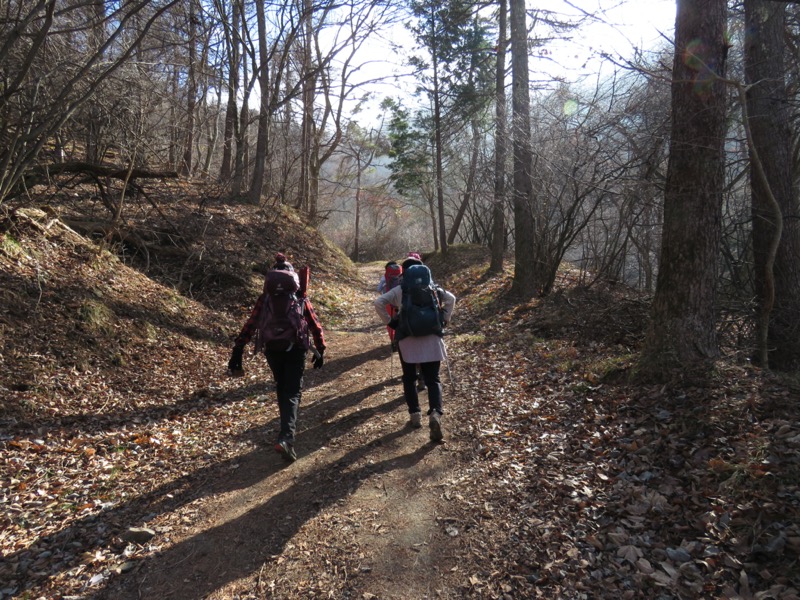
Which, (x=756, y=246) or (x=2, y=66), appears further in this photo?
(x=756, y=246)

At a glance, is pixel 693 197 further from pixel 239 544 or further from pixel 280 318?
pixel 239 544

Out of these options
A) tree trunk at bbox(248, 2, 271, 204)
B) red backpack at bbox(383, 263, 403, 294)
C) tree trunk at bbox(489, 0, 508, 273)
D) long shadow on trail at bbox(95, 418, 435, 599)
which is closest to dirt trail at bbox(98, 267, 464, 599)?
long shadow on trail at bbox(95, 418, 435, 599)

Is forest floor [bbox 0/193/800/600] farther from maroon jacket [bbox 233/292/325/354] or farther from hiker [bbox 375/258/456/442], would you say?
maroon jacket [bbox 233/292/325/354]

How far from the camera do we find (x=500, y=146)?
1316 centimetres

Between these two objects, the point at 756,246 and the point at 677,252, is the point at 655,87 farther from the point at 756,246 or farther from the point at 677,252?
the point at 677,252

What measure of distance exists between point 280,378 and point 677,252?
15.3 feet

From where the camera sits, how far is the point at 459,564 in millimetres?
3332

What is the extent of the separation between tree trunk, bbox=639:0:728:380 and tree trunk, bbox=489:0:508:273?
696 centimetres

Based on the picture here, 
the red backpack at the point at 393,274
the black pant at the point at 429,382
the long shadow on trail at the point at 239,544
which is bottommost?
the long shadow on trail at the point at 239,544

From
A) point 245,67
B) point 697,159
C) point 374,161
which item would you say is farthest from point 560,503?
point 374,161

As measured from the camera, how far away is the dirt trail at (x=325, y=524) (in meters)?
3.26

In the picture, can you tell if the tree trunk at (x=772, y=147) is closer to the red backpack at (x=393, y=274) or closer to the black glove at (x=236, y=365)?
the red backpack at (x=393, y=274)

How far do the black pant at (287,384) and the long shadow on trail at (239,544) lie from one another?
0.55 meters

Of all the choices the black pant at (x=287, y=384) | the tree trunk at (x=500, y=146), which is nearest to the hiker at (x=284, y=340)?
the black pant at (x=287, y=384)
